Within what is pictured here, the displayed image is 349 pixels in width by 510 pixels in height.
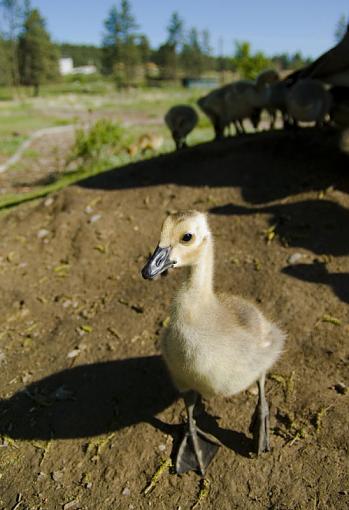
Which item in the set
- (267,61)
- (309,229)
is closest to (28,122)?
(267,61)

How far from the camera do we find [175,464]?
3.22 meters

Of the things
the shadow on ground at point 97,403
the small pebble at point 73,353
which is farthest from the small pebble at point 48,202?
the shadow on ground at point 97,403

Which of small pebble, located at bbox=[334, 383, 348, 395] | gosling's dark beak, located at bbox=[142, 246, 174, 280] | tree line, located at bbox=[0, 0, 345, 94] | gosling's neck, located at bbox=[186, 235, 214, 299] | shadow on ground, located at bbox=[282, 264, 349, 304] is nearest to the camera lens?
gosling's dark beak, located at bbox=[142, 246, 174, 280]

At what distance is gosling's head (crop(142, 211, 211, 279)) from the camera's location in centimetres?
267

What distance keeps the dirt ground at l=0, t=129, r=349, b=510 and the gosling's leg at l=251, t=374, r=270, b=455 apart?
0.08 metres

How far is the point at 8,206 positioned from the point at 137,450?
6.56 meters

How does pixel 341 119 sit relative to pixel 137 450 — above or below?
above

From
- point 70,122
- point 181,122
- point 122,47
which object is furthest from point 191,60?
point 181,122

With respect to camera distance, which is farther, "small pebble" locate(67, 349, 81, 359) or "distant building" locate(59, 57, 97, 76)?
"distant building" locate(59, 57, 97, 76)

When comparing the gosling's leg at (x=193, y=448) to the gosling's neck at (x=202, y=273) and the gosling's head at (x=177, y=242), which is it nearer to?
the gosling's neck at (x=202, y=273)

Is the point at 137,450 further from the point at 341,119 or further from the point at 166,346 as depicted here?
the point at 341,119

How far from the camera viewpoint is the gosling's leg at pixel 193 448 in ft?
10.3

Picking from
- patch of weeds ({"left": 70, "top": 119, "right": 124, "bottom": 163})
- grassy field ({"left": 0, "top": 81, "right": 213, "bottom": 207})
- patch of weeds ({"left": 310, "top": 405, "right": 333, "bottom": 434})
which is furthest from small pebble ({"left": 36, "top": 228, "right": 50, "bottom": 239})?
patch of weeds ({"left": 70, "top": 119, "right": 124, "bottom": 163})

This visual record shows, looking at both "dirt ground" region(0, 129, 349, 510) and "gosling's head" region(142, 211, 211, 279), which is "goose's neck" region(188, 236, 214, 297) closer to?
"gosling's head" region(142, 211, 211, 279)
